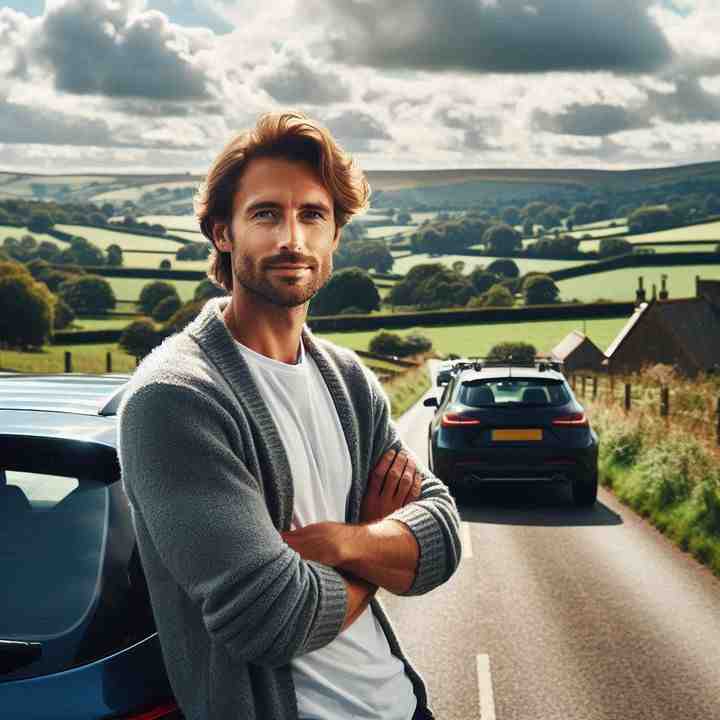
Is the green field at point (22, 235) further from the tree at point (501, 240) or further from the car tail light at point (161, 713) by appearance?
the car tail light at point (161, 713)

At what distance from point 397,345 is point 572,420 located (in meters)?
75.6

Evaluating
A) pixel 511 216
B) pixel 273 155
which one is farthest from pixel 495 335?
pixel 511 216

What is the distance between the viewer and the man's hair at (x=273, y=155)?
7.27ft

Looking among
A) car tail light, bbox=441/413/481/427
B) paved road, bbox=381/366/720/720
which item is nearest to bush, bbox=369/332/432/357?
car tail light, bbox=441/413/481/427

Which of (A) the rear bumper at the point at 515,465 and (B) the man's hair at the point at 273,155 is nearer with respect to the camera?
(B) the man's hair at the point at 273,155

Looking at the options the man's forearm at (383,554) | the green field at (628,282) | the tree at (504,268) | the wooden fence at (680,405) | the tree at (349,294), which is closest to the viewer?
A: the man's forearm at (383,554)

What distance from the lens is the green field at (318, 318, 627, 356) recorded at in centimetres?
9038

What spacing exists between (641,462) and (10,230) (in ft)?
494

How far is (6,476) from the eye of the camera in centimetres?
272

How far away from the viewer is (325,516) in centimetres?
216

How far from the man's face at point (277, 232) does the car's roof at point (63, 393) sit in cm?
64

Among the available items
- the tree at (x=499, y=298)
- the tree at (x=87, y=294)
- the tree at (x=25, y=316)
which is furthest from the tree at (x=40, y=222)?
the tree at (x=499, y=298)

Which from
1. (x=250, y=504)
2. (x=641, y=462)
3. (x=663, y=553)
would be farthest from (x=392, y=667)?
(x=641, y=462)

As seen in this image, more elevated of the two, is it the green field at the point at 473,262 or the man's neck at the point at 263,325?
the man's neck at the point at 263,325
